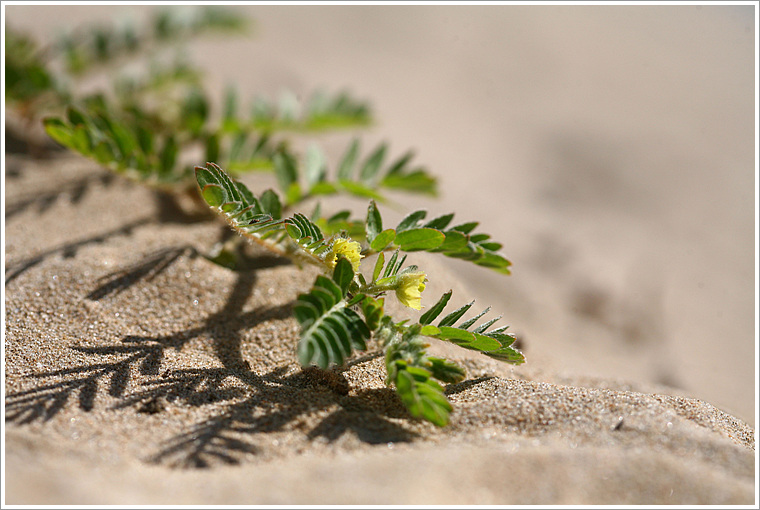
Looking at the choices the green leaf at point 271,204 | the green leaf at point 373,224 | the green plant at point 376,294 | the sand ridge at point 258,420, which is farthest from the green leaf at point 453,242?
the green leaf at point 271,204

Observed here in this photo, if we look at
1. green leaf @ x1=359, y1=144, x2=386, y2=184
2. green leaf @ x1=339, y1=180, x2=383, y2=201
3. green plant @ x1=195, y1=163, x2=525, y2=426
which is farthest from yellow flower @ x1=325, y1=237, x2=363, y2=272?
green leaf @ x1=359, y1=144, x2=386, y2=184

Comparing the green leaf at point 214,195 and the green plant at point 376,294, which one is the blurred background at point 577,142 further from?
the green leaf at point 214,195

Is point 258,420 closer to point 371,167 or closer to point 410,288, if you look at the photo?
point 410,288

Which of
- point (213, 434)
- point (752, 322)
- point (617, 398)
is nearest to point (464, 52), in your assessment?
point (752, 322)

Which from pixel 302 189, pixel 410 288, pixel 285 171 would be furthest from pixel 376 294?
pixel 302 189

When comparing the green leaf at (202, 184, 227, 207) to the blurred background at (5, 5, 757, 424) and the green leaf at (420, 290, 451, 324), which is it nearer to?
the green leaf at (420, 290, 451, 324)

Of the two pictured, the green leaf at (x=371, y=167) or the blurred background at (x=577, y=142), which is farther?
the blurred background at (x=577, y=142)

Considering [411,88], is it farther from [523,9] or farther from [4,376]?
[4,376]
